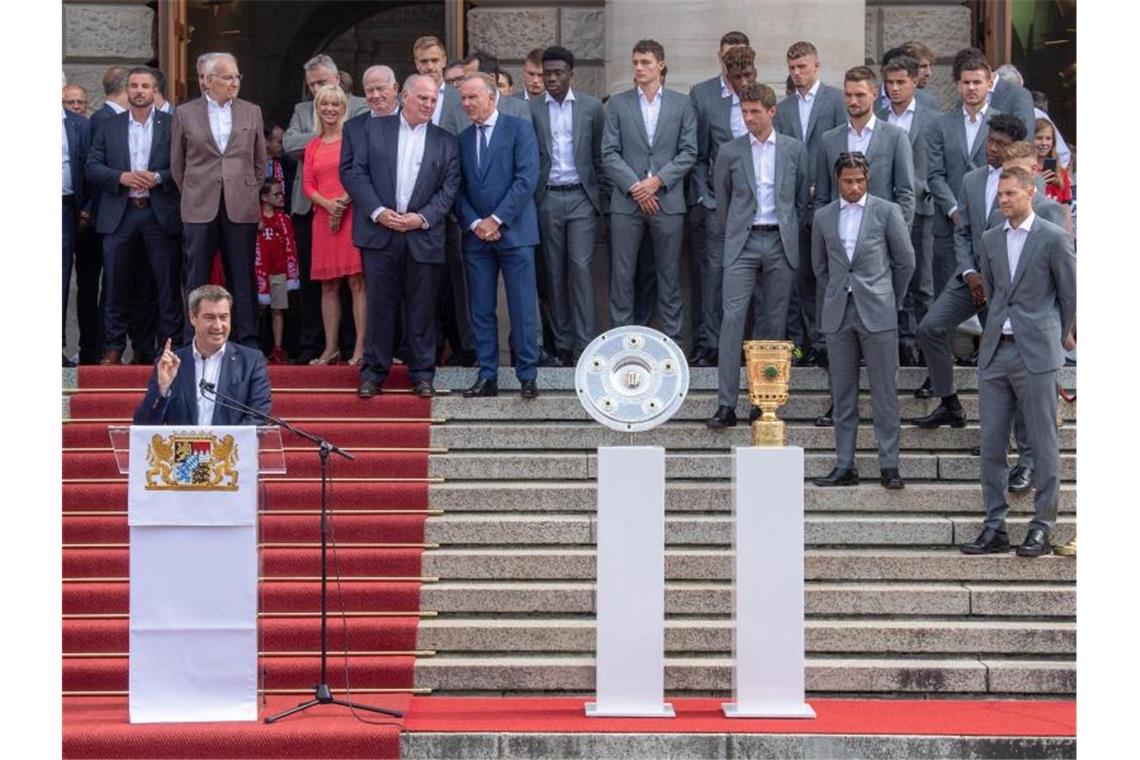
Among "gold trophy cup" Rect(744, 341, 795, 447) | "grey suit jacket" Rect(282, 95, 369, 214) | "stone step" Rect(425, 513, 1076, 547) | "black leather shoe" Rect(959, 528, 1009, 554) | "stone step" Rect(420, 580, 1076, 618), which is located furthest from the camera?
"grey suit jacket" Rect(282, 95, 369, 214)

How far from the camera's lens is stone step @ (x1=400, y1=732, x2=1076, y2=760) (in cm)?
905

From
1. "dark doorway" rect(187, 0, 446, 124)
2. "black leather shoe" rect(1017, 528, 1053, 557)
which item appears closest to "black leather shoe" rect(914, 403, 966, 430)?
"black leather shoe" rect(1017, 528, 1053, 557)

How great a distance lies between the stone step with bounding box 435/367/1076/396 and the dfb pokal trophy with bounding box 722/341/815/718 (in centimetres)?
277

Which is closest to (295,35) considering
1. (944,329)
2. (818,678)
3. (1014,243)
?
(944,329)

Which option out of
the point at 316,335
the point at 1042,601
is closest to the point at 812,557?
the point at 1042,601

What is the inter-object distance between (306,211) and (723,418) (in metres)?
3.29

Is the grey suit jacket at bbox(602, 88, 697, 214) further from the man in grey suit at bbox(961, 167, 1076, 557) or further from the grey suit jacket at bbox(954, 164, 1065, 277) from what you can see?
the man in grey suit at bbox(961, 167, 1076, 557)

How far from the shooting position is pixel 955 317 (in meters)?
11.7

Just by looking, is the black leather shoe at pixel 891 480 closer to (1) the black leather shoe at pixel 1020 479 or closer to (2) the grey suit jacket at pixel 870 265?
(1) the black leather shoe at pixel 1020 479

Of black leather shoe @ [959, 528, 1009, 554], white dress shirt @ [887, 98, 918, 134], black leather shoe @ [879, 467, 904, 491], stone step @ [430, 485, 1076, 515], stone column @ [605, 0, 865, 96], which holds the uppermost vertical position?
stone column @ [605, 0, 865, 96]

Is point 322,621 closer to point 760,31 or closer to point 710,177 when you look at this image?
point 710,177

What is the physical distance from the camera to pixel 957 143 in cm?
1250

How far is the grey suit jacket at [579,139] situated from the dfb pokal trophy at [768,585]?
146 inches

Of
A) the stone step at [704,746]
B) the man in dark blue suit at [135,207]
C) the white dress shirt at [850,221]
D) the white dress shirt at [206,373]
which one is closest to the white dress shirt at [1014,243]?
the white dress shirt at [850,221]
